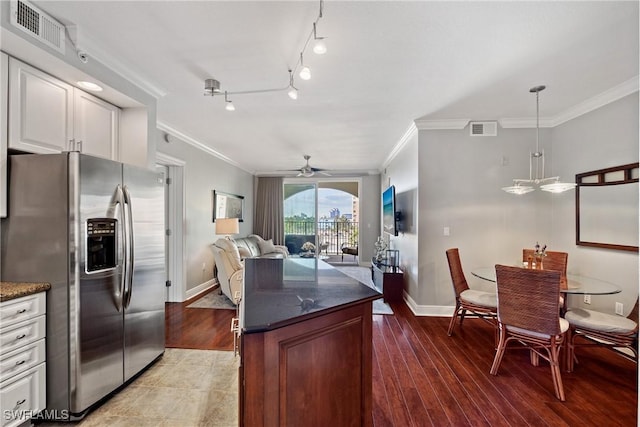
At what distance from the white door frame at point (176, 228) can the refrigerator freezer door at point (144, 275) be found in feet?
6.20

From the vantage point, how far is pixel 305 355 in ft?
3.94

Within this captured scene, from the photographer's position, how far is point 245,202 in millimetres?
7160

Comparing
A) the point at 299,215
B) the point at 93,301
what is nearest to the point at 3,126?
the point at 93,301

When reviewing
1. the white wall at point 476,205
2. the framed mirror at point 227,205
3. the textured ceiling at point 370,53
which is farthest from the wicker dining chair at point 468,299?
the framed mirror at point 227,205

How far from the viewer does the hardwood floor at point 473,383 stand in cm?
192

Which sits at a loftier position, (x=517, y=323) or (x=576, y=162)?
(x=576, y=162)

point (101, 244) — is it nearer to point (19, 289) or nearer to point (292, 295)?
point (19, 289)

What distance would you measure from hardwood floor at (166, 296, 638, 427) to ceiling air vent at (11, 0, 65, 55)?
8.96 feet

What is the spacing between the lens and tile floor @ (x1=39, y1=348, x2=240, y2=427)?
188 cm

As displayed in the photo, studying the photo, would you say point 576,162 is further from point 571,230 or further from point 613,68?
point 613,68

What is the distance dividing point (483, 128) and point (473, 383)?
303cm

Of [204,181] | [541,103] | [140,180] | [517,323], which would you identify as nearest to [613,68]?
[541,103]

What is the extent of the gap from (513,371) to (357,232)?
590cm

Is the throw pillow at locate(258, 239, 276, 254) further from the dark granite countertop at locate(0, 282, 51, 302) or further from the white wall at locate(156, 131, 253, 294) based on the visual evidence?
the dark granite countertop at locate(0, 282, 51, 302)
